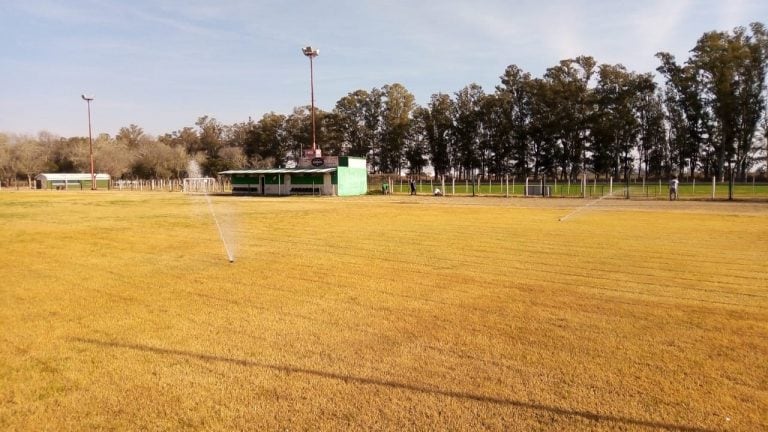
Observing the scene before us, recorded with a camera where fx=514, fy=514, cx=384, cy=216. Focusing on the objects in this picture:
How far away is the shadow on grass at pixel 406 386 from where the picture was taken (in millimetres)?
4082

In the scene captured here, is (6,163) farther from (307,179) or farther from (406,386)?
(406,386)

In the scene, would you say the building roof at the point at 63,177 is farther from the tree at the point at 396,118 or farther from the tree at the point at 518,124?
the tree at the point at 518,124

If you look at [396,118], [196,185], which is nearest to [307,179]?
[196,185]

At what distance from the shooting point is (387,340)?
19.8 feet

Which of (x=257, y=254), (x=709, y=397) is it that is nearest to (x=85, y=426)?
(x=709, y=397)

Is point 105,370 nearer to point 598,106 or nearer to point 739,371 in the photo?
point 739,371

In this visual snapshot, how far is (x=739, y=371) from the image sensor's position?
4988mm

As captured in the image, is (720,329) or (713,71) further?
(713,71)

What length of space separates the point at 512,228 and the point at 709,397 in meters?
13.8

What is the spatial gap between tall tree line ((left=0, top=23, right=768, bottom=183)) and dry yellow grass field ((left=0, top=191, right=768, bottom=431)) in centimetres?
6296

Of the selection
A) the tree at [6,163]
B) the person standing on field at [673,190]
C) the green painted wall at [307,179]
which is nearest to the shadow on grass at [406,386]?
the person standing on field at [673,190]

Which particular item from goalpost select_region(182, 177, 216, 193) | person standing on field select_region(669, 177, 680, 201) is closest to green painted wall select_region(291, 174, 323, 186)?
goalpost select_region(182, 177, 216, 193)

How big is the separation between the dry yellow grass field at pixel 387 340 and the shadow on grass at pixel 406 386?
0.02 meters

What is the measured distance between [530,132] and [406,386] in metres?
A: 83.3
